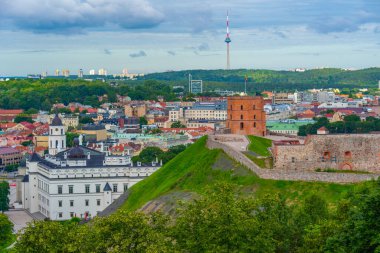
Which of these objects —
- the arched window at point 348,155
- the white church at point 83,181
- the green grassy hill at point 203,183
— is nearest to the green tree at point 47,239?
the green grassy hill at point 203,183

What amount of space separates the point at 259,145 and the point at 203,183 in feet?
33.3

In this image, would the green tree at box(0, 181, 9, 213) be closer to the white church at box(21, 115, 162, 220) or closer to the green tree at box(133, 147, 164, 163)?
the white church at box(21, 115, 162, 220)

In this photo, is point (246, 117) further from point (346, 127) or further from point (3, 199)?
point (346, 127)

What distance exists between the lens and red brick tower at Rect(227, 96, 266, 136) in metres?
82.6

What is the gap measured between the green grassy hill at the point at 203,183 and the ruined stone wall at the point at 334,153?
2.88 meters

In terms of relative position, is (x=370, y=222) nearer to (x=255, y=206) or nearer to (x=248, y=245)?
(x=248, y=245)

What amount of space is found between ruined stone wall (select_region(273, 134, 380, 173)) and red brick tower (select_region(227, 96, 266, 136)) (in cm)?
2381

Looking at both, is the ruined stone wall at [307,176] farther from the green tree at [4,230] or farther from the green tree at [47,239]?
the green tree at [47,239]

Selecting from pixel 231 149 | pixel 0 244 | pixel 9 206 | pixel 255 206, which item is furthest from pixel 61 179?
pixel 255 206

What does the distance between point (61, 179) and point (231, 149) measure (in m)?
34.4

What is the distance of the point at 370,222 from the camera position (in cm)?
3434

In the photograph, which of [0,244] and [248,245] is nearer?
[248,245]

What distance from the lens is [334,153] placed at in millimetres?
58375

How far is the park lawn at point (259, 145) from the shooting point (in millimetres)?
68331
